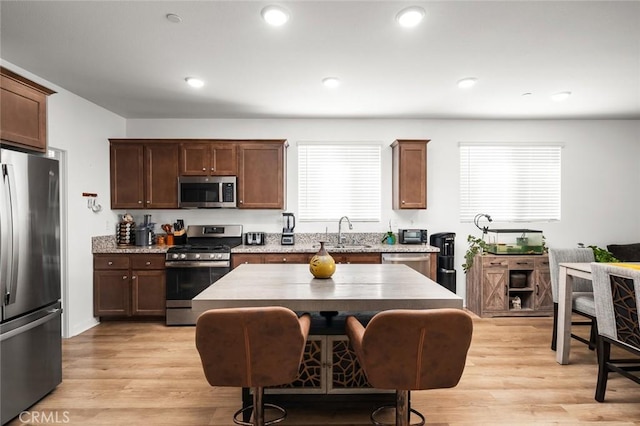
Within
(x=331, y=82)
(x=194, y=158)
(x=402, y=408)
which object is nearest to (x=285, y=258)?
(x=194, y=158)

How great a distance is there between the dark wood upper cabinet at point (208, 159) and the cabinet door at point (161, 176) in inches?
5.2

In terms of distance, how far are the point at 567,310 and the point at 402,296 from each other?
2094mm

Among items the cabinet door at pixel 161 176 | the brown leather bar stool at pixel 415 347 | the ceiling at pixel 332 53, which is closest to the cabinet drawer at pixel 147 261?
the cabinet door at pixel 161 176

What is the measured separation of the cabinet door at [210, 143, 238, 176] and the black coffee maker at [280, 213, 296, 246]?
3.03 feet

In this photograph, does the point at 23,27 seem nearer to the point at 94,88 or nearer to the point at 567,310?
the point at 94,88

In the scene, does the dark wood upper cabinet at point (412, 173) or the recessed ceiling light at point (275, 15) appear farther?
the dark wood upper cabinet at point (412, 173)

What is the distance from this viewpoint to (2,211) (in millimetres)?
2127

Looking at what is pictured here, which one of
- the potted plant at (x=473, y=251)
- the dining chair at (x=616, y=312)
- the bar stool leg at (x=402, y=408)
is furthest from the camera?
the potted plant at (x=473, y=251)

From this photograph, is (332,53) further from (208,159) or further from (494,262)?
(494,262)

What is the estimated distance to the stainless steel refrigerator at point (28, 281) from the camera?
216 centimetres

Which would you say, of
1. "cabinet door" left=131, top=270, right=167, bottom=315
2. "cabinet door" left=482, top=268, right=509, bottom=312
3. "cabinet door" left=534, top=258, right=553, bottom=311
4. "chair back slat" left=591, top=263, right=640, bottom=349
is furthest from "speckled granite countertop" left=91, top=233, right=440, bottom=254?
"chair back slat" left=591, top=263, right=640, bottom=349

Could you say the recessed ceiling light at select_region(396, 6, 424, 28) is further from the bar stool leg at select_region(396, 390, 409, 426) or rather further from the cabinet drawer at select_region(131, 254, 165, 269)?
the cabinet drawer at select_region(131, 254, 165, 269)

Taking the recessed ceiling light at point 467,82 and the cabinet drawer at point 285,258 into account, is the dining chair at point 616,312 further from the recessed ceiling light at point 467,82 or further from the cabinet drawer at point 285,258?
the cabinet drawer at point 285,258

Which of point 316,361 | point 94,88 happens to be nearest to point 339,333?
point 316,361
